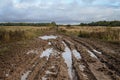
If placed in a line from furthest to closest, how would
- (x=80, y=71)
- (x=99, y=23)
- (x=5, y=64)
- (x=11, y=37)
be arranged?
1. (x=99, y=23)
2. (x=11, y=37)
3. (x=5, y=64)
4. (x=80, y=71)

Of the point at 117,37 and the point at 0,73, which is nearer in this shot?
the point at 0,73

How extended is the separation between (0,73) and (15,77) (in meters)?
1.17

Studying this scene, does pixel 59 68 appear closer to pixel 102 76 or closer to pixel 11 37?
pixel 102 76

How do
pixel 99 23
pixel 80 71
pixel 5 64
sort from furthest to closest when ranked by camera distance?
1. pixel 99 23
2. pixel 5 64
3. pixel 80 71

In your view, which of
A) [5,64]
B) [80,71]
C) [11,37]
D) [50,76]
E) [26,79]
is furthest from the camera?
[11,37]

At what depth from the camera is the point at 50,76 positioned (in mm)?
10742

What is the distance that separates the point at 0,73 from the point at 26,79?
6.00ft

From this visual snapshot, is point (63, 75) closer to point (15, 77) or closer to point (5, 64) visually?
point (15, 77)

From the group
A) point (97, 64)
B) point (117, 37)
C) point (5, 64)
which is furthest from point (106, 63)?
point (117, 37)

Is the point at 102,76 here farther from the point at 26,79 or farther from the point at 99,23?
the point at 99,23

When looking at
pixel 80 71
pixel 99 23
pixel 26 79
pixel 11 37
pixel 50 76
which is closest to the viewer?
pixel 26 79

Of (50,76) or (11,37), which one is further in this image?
(11,37)

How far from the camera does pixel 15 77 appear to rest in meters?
10.5

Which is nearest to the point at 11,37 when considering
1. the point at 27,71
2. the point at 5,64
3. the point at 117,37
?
the point at 117,37
